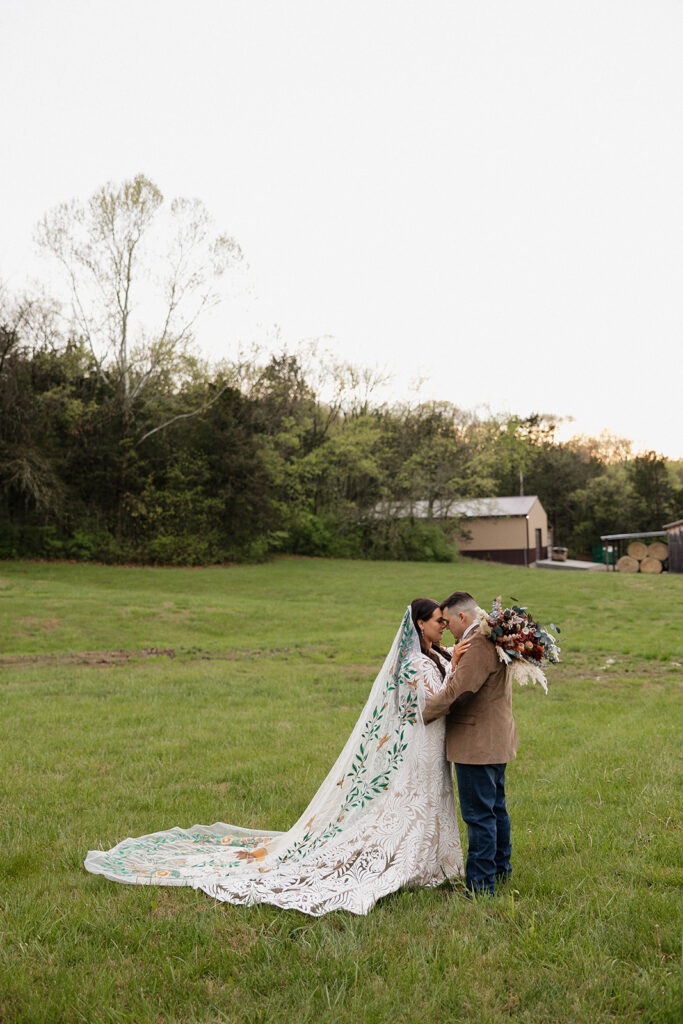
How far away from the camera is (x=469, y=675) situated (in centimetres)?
428

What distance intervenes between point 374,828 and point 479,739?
3.03 ft

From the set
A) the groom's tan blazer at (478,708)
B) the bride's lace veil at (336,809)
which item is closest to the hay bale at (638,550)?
the bride's lace veil at (336,809)

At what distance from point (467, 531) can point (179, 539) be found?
2425 centimetres

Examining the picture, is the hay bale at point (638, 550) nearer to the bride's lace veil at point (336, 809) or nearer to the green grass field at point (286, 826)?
the green grass field at point (286, 826)

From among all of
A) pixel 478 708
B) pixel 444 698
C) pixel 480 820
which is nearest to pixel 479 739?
pixel 478 708

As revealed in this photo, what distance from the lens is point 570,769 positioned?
712 centimetres

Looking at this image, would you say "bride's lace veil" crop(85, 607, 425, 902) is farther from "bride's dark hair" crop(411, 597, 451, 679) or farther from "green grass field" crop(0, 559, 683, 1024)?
"green grass field" crop(0, 559, 683, 1024)

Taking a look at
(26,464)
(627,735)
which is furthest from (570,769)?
(26,464)

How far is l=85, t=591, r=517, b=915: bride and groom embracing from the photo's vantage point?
14.1 feet

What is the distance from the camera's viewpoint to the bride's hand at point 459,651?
4.41 meters

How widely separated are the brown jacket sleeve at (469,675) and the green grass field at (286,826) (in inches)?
43.6

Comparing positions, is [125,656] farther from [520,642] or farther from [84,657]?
[520,642]

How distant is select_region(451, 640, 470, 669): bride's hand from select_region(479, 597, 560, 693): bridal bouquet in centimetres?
19

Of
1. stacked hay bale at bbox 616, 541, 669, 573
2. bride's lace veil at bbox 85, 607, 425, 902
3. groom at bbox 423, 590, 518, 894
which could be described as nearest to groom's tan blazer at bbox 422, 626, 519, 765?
groom at bbox 423, 590, 518, 894
